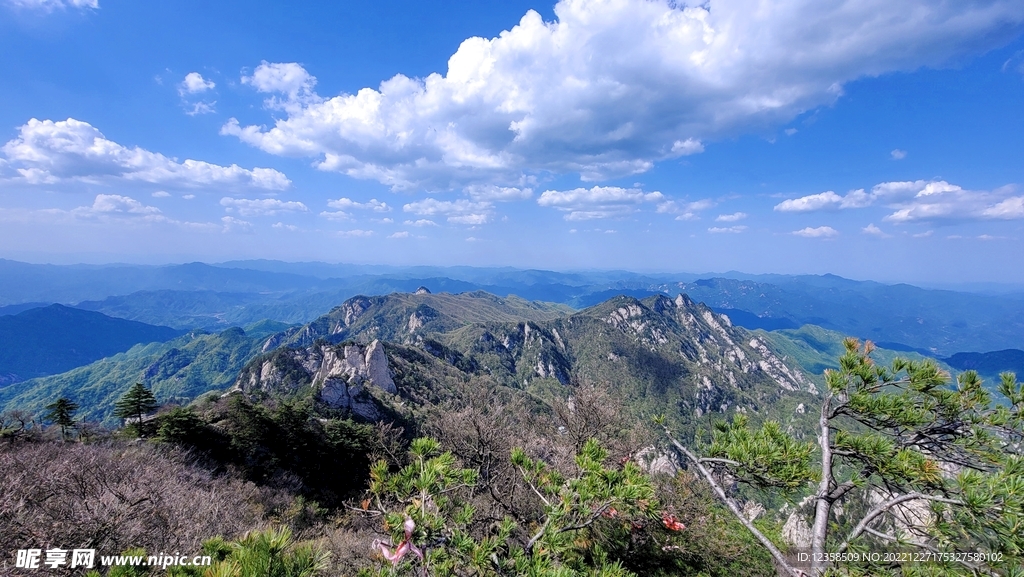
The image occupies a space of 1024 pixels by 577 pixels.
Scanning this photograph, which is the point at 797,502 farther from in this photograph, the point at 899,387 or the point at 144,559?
the point at 144,559

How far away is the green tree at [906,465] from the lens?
11.5 feet

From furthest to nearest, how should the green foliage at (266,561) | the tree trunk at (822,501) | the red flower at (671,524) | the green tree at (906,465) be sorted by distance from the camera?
the red flower at (671,524), the tree trunk at (822,501), the green tree at (906,465), the green foliage at (266,561)

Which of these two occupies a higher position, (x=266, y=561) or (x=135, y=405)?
(x=266, y=561)

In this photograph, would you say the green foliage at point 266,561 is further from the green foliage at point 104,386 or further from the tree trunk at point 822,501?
the green foliage at point 104,386

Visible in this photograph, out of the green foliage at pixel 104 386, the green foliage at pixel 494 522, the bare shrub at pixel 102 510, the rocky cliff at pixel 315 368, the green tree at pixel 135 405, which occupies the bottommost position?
the green foliage at pixel 104 386

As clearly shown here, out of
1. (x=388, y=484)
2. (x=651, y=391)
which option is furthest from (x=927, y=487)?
(x=651, y=391)

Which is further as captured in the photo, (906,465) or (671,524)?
(671,524)

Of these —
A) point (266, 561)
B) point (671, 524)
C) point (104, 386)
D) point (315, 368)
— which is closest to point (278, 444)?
point (671, 524)

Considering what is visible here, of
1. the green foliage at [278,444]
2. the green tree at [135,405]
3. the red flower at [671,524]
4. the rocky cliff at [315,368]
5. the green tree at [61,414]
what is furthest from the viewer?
the rocky cliff at [315,368]

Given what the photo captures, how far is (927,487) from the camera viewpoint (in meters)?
3.97

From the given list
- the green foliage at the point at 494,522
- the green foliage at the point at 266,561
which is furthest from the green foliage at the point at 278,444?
the green foliage at the point at 266,561

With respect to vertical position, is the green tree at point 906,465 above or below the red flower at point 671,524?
above

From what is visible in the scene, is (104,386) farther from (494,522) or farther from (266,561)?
(494,522)

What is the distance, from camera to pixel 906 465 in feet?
13.1
